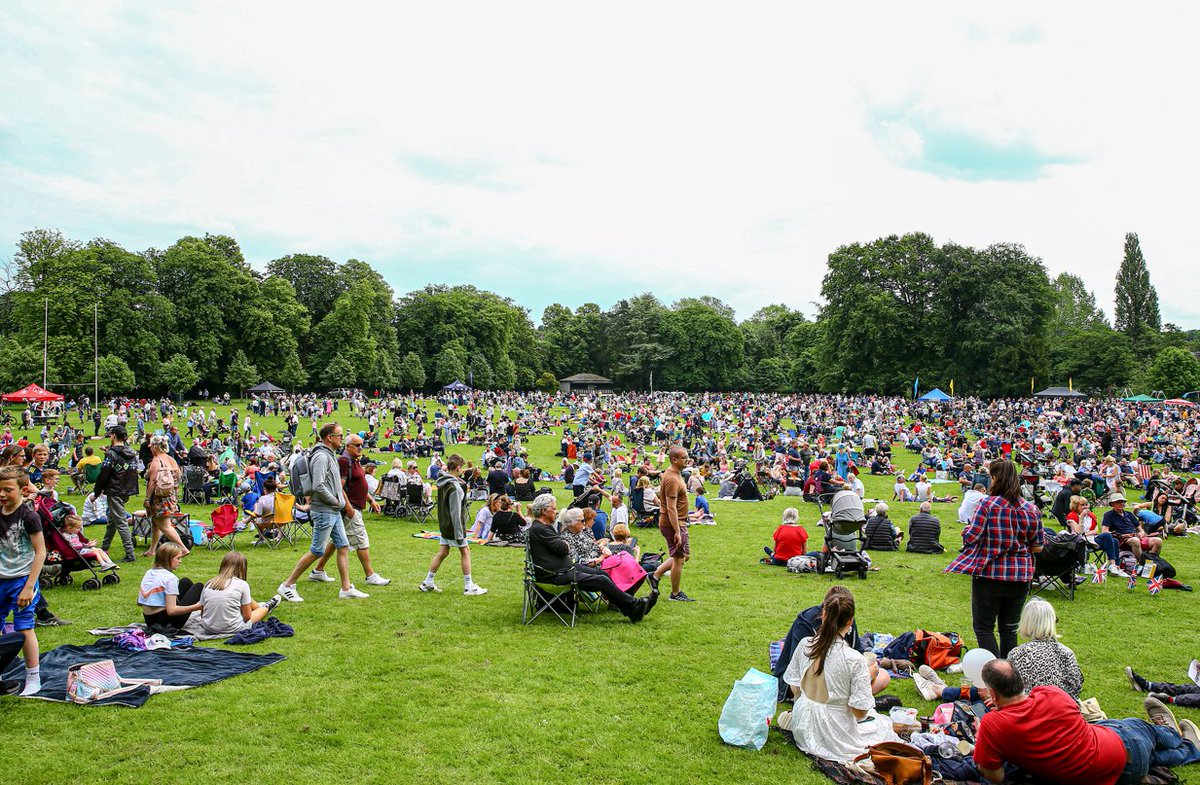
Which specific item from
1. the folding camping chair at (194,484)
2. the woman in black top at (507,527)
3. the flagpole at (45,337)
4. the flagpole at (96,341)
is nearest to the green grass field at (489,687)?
the woman in black top at (507,527)

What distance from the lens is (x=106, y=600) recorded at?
805 cm

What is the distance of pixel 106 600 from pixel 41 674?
2612 millimetres

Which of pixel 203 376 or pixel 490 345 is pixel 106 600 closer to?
pixel 203 376

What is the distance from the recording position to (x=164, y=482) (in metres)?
9.30

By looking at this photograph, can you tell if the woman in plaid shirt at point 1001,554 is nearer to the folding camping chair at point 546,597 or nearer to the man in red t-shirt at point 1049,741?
the man in red t-shirt at point 1049,741

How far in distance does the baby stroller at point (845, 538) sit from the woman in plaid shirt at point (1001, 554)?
13.3 ft

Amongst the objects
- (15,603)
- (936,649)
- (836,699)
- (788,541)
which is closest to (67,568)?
(15,603)

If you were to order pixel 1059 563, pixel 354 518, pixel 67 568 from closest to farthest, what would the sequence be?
pixel 354 518 < pixel 67 568 < pixel 1059 563

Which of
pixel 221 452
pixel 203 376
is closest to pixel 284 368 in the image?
pixel 203 376

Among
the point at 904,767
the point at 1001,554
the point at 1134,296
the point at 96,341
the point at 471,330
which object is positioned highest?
the point at 1134,296

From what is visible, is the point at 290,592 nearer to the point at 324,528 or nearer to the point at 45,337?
the point at 324,528

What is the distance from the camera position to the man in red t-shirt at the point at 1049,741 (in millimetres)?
4051

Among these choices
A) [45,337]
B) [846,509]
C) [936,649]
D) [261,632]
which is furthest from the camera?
[45,337]

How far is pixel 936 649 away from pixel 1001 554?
4.12 ft
